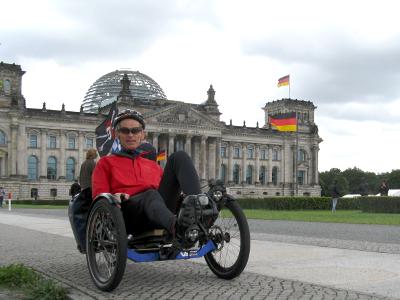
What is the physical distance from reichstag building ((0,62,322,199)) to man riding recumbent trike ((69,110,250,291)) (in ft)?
224

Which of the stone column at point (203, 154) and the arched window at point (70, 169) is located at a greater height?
the stone column at point (203, 154)

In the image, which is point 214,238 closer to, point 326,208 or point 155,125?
point 326,208

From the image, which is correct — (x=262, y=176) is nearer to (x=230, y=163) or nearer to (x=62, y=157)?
(x=230, y=163)

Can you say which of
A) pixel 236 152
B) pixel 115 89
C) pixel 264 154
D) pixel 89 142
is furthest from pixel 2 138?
pixel 264 154

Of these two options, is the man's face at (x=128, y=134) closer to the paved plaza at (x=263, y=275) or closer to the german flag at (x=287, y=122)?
the paved plaza at (x=263, y=275)

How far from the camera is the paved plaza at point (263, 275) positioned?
5422 millimetres

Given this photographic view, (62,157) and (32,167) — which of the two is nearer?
(32,167)

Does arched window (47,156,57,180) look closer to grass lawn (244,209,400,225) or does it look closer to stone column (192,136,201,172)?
stone column (192,136,201,172)

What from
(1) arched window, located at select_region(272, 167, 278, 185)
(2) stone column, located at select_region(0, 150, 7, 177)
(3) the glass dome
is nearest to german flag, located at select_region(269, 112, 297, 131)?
(1) arched window, located at select_region(272, 167, 278, 185)

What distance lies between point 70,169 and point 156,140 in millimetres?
14286

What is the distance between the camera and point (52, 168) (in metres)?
84.7

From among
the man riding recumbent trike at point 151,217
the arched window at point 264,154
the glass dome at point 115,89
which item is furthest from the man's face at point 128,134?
the arched window at point 264,154

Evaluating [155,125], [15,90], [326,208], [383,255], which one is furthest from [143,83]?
[383,255]

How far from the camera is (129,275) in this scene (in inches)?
270
